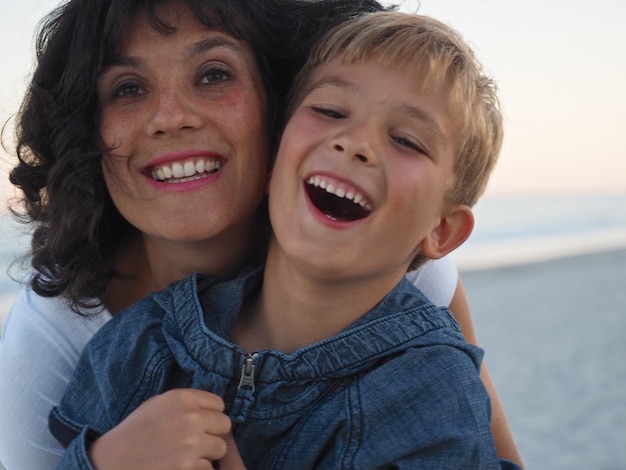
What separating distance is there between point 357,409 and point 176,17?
49.2 inches

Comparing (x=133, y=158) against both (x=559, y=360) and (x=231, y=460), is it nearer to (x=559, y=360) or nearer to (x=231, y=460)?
(x=231, y=460)

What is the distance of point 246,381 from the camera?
1994 millimetres

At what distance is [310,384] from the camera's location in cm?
199

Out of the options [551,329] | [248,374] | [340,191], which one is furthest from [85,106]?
[551,329]

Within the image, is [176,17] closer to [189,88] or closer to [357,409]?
[189,88]

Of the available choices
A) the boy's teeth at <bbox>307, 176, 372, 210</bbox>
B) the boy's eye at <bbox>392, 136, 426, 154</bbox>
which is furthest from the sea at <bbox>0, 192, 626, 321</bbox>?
the boy's eye at <bbox>392, 136, 426, 154</bbox>

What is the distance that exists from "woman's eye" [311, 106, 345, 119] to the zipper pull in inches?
27.1

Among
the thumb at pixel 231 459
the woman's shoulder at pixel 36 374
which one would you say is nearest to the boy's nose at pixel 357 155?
the thumb at pixel 231 459

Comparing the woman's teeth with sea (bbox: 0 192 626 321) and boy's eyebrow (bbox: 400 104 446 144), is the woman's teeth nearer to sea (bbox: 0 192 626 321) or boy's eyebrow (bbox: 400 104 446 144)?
boy's eyebrow (bbox: 400 104 446 144)

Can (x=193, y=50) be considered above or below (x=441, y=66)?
below

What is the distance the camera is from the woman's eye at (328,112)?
7.00 ft

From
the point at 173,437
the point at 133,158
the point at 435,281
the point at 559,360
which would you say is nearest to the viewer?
the point at 173,437

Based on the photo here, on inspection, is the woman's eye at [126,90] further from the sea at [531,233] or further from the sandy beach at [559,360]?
the sea at [531,233]

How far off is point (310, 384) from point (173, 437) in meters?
0.36
